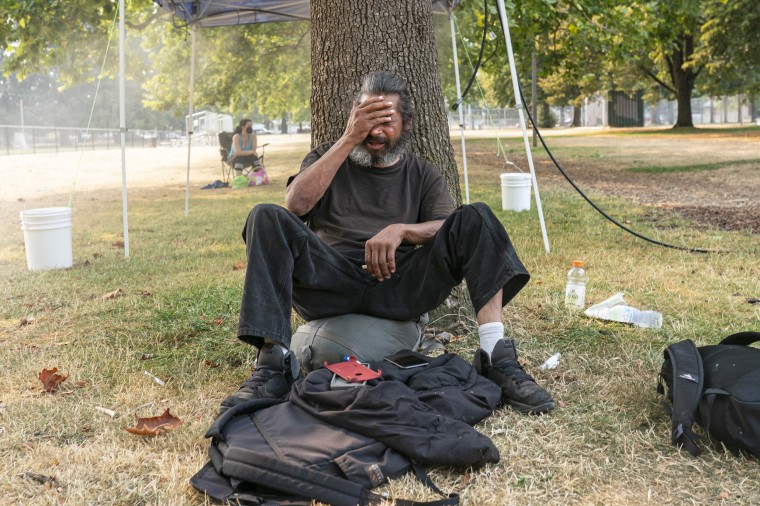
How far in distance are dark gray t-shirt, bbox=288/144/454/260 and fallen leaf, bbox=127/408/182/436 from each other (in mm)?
1053

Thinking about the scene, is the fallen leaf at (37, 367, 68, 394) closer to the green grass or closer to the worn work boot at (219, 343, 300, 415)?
the green grass

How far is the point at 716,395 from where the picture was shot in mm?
2523

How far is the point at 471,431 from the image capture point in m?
2.47

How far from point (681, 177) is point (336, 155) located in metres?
11.6

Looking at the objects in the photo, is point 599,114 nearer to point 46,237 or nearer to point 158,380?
point 46,237

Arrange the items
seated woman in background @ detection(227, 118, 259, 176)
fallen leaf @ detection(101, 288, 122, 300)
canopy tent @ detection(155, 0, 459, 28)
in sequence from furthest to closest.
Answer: seated woman in background @ detection(227, 118, 259, 176) < canopy tent @ detection(155, 0, 459, 28) < fallen leaf @ detection(101, 288, 122, 300)

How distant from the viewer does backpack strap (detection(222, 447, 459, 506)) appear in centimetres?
219

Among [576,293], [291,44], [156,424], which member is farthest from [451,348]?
[291,44]

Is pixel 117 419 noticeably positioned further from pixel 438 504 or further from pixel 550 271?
pixel 550 271

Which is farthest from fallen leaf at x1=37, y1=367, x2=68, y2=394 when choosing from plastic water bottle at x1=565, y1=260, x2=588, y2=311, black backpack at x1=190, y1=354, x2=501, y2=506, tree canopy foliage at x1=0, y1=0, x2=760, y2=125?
tree canopy foliage at x1=0, y1=0, x2=760, y2=125

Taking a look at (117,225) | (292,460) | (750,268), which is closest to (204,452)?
(292,460)

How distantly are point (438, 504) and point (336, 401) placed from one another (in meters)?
0.56

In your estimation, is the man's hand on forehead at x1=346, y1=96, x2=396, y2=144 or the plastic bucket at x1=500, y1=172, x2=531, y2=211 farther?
the plastic bucket at x1=500, y1=172, x2=531, y2=211

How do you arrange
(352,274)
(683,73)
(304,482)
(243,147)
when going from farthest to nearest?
(683,73)
(243,147)
(352,274)
(304,482)
